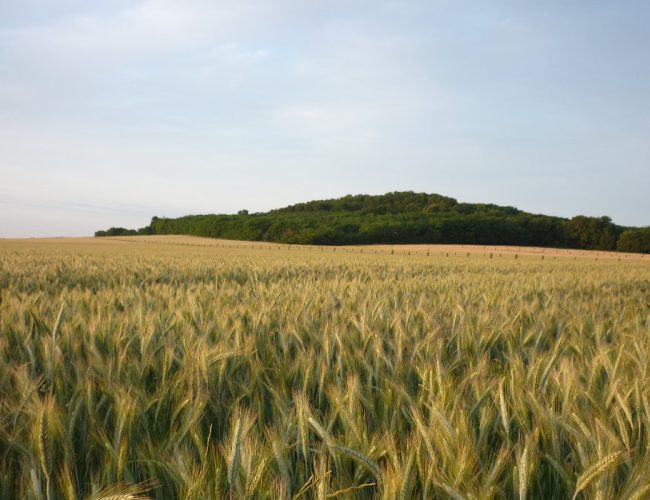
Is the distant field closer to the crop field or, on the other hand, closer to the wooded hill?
the wooded hill

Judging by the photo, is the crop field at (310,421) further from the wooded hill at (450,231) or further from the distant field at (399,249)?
the wooded hill at (450,231)

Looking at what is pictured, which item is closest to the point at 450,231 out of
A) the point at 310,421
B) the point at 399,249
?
the point at 399,249

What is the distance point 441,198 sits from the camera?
120 meters

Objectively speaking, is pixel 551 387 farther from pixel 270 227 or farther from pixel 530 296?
pixel 270 227

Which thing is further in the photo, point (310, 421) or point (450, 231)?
point (450, 231)

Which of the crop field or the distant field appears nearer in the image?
the crop field

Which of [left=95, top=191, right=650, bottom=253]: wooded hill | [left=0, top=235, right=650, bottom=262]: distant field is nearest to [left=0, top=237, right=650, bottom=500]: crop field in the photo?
[left=0, top=235, right=650, bottom=262]: distant field

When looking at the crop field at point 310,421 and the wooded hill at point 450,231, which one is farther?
the wooded hill at point 450,231

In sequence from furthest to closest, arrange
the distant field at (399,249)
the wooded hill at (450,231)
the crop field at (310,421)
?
the wooded hill at (450,231), the distant field at (399,249), the crop field at (310,421)

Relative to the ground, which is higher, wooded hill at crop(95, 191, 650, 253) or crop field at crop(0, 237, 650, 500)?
wooded hill at crop(95, 191, 650, 253)

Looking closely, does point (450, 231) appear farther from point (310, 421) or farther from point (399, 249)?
point (310, 421)

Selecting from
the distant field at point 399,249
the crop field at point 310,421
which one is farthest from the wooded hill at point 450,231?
the crop field at point 310,421

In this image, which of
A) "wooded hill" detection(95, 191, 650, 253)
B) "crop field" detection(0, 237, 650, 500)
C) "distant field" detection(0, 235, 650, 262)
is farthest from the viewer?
"wooded hill" detection(95, 191, 650, 253)

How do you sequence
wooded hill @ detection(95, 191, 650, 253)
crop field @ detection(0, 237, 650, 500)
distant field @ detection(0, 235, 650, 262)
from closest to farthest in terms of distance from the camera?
crop field @ detection(0, 237, 650, 500) → distant field @ detection(0, 235, 650, 262) → wooded hill @ detection(95, 191, 650, 253)
